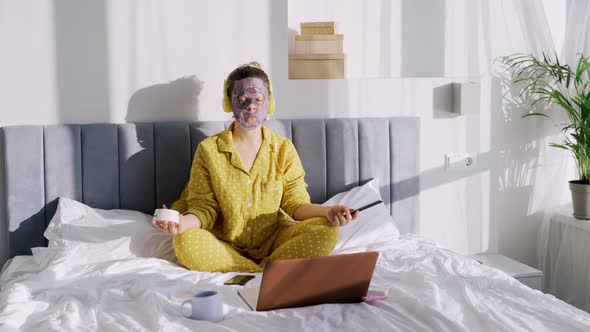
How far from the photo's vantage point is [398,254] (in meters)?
2.73

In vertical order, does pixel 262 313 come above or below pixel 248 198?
Result: below

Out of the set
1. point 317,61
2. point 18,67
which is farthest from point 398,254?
point 18,67

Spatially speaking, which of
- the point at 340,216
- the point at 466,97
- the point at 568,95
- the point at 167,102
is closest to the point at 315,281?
the point at 340,216

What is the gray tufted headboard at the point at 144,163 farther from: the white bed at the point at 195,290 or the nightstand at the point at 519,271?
the nightstand at the point at 519,271

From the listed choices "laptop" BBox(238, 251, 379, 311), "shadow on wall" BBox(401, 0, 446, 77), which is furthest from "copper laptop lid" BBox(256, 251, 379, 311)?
"shadow on wall" BBox(401, 0, 446, 77)

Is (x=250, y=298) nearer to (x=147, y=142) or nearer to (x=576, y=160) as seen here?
(x=147, y=142)

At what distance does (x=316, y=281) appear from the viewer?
2.00m

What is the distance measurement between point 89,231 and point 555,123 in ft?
7.74

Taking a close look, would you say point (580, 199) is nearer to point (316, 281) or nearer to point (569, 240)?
point (569, 240)

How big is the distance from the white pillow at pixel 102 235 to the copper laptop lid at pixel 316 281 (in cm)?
82

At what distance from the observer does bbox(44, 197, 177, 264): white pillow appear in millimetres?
2652

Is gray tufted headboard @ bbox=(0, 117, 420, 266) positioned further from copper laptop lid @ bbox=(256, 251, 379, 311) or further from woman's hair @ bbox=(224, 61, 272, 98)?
copper laptop lid @ bbox=(256, 251, 379, 311)

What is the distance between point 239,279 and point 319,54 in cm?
135

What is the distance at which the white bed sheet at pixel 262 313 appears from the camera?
1.87 meters
